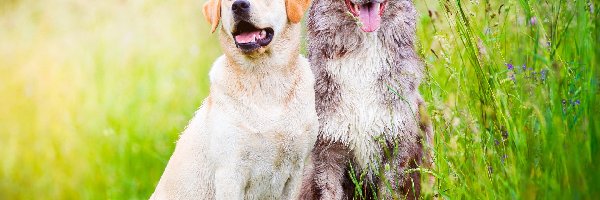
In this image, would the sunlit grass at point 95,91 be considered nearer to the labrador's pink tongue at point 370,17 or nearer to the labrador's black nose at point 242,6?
the labrador's pink tongue at point 370,17

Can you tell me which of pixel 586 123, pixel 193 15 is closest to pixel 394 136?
pixel 586 123

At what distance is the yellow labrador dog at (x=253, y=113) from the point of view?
428 cm

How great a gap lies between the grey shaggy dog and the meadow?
16cm

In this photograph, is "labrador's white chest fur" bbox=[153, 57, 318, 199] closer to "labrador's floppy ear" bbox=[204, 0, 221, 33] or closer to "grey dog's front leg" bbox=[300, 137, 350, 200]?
"labrador's floppy ear" bbox=[204, 0, 221, 33]

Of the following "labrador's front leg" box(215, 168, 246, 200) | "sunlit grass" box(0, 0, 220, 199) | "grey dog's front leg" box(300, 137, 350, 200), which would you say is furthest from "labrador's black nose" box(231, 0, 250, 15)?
"sunlit grass" box(0, 0, 220, 199)

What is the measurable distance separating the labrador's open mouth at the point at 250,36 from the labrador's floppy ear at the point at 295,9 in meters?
0.13

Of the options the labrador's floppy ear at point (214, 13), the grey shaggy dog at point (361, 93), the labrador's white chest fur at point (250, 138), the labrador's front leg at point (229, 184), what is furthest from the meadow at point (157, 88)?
the labrador's floppy ear at point (214, 13)

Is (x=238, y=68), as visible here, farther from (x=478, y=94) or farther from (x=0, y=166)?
(x=0, y=166)

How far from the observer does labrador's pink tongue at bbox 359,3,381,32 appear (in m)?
4.71

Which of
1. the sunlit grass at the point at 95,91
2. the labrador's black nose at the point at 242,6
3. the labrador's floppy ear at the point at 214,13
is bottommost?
the sunlit grass at the point at 95,91

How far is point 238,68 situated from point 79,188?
2.86 metres

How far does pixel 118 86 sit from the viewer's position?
742cm

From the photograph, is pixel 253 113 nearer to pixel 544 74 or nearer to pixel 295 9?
pixel 295 9

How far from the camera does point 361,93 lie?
4.87 metres
